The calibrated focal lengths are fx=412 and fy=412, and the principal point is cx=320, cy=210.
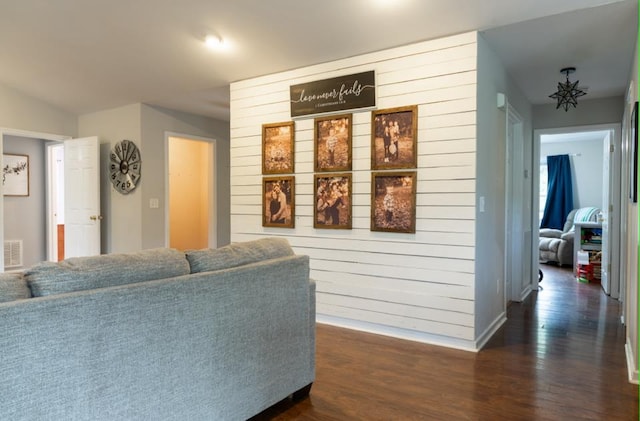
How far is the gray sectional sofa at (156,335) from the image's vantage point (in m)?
1.30

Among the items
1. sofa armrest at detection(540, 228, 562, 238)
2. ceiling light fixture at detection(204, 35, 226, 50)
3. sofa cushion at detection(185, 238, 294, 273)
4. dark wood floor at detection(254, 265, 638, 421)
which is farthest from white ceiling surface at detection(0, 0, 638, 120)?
sofa armrest at detection(540, 228, 562, 238)

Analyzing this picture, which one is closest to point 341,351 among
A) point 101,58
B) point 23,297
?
point 23,297

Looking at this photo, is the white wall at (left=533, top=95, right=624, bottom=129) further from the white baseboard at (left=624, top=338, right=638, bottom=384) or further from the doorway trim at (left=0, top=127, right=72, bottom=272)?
the doorway trim at (left=0, top=127, right=72, bottom=272)

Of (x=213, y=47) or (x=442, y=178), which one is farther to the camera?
(x=213, y=47)

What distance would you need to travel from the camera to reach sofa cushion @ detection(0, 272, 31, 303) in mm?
1317

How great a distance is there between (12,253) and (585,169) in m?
10.7

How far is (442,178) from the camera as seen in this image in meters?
3.20

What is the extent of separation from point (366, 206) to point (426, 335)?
46.1 inches

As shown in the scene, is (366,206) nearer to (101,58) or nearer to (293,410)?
(293,410)

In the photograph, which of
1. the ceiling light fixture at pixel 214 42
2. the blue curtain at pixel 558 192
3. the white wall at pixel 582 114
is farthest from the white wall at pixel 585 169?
the ceiling light fixture at pixel 214 42

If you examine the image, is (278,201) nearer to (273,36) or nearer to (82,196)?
(273,36)

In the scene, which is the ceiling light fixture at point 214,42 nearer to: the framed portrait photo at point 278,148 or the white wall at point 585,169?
the framed portrait photo at point 278,148

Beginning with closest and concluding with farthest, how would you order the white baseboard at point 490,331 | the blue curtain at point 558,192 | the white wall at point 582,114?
the white baseboard at point 490,331 < the white wall at point 582,114 < the blue curtain at point 558,192

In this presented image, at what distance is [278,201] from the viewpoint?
411 centimetres
